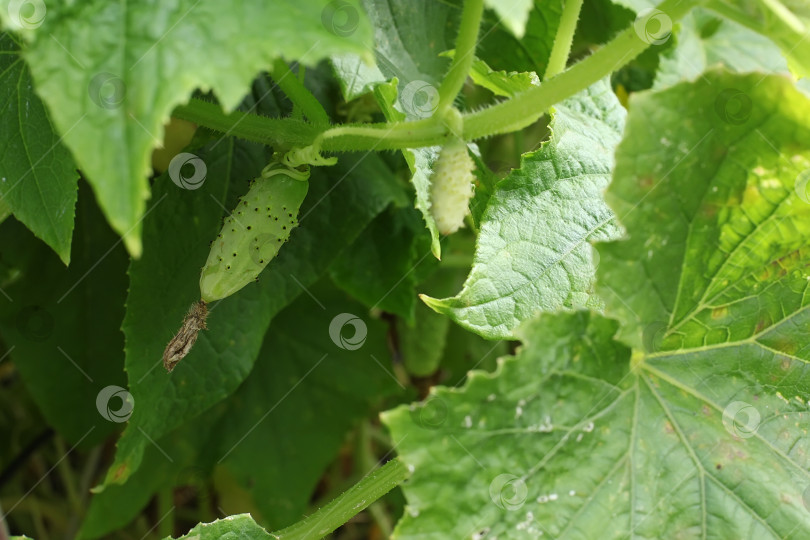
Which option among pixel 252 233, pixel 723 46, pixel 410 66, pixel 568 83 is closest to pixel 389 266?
pixel 410 66

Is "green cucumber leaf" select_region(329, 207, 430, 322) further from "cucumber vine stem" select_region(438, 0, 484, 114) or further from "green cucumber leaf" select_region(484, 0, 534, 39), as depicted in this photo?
"green cucumber leaf" select_region(484, 0, 534, 39)

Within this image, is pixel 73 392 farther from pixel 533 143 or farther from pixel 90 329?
pixel 533 143

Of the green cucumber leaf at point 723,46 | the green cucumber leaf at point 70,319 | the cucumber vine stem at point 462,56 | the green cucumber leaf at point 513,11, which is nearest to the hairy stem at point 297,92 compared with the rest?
the cucumber vine stem at point 462,56

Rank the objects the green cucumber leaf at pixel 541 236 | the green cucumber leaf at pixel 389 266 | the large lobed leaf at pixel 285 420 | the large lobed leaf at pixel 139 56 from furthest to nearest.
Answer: the large lobed leaf at pixel 285 420 < the green cucumber leaf at pixel 389 266 < the green cucumber leaf at pixel 541 236 < the large lobed leaf at pixel 139 56

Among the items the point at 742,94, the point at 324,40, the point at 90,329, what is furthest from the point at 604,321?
the point at 90,329

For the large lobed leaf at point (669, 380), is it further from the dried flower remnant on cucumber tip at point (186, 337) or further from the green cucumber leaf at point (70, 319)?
the green cucumber leaf at point (70, 319)

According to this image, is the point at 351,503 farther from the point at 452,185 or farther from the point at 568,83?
the point at 568,83

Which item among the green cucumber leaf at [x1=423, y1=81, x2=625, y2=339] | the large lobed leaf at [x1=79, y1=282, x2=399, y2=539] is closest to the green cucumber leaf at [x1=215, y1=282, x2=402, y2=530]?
the large lobed leaf at [x1=79, y1=282, x2=399, y2=539]
